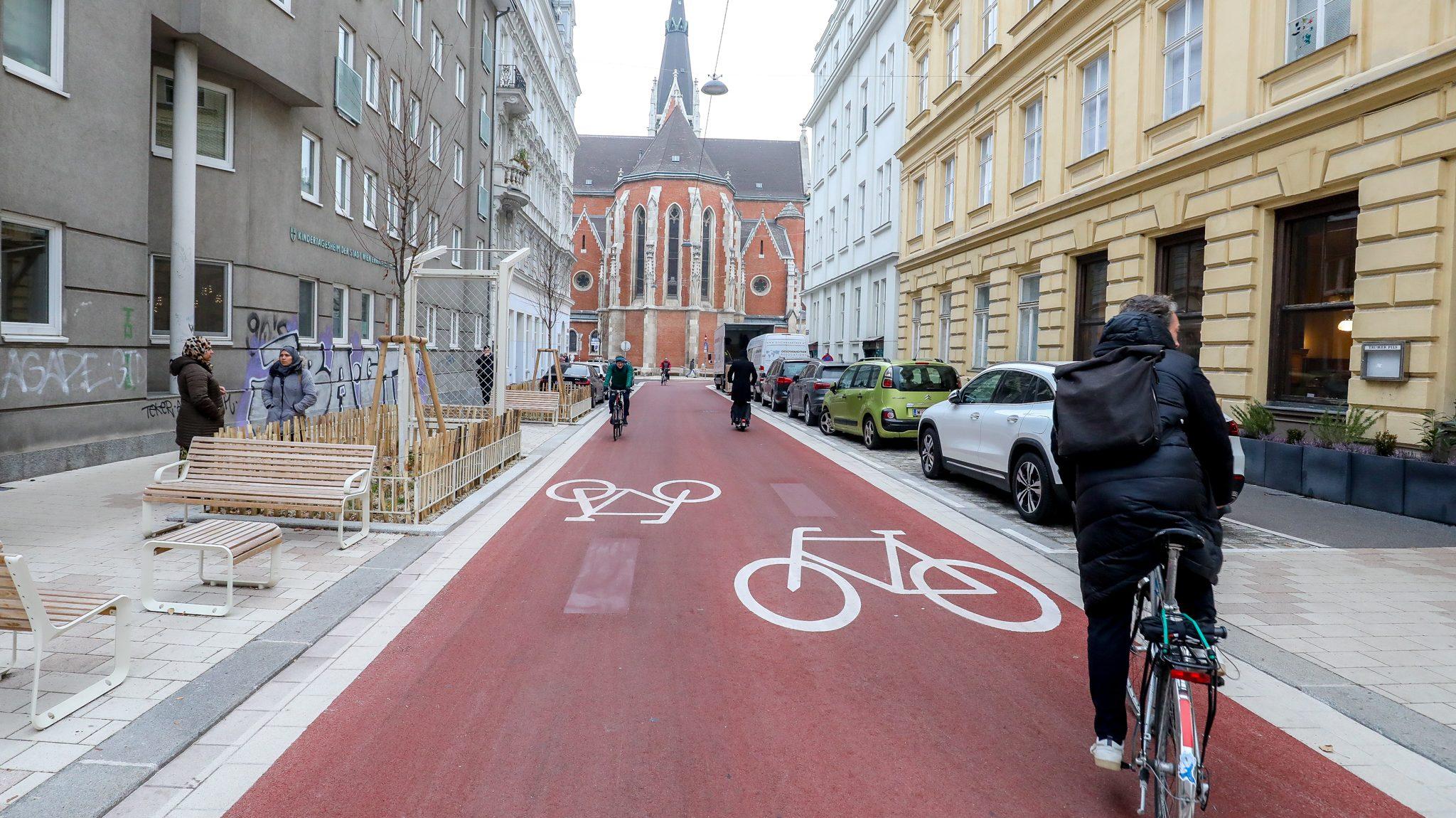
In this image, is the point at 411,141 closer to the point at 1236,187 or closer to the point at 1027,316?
the point at 1027,316

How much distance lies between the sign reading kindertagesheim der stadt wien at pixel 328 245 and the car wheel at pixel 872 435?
915 cm

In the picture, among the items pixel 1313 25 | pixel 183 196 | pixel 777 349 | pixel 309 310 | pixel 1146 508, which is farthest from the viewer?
pixel 777 349

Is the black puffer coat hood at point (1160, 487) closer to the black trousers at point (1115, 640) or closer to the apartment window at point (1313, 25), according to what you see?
the black trousers at point (1115, 640)

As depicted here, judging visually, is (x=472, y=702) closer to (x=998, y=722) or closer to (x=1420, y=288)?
(x=998, y=722)

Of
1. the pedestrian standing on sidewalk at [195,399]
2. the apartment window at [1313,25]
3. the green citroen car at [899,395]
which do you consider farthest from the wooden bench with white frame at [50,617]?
the apartment window at [1313,25]

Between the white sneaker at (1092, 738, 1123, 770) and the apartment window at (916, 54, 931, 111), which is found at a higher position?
the apartment window at (916, 54, 931, 111)

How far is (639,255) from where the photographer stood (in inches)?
3088

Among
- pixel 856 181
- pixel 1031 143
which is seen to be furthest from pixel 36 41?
pixel 856 181

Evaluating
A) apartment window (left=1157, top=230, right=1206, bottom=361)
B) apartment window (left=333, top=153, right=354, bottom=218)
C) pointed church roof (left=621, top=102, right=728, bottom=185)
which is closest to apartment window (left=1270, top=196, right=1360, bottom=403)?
apartment window (left=1157, top=230, right=1206, bottom=361)

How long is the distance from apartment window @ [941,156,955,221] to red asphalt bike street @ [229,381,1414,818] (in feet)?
66.8

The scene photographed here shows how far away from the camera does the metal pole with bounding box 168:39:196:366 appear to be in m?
13.6

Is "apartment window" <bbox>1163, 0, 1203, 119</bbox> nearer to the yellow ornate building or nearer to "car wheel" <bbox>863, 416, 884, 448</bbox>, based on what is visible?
the yellow ornate building

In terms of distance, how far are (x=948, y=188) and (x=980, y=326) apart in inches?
193

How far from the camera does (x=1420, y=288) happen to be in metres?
10.0
